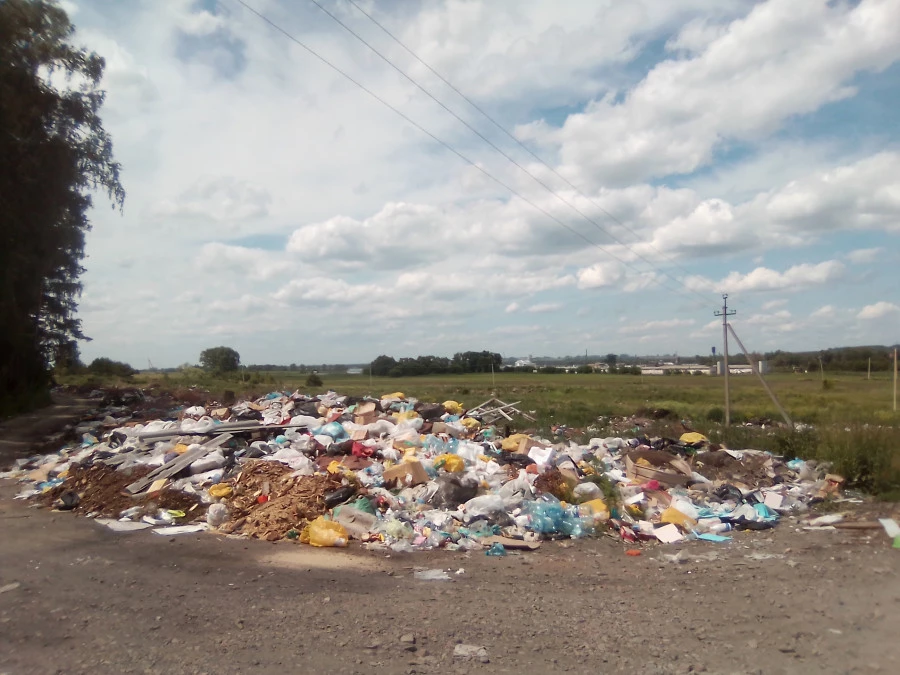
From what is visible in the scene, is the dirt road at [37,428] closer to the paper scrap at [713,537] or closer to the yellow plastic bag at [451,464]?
the yellow plastic bag at [451,464]

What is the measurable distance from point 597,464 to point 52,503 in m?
7.04

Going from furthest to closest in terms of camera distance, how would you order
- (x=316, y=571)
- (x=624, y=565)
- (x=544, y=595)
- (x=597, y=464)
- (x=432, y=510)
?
(x=597, y=464) < (x=432, y=510) < (x=624, y=565) < (x=316, y=571) < (x=544, y=595)

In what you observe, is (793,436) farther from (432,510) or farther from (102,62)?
(102,62)

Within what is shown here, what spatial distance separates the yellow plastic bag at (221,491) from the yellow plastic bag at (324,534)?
1610 mm

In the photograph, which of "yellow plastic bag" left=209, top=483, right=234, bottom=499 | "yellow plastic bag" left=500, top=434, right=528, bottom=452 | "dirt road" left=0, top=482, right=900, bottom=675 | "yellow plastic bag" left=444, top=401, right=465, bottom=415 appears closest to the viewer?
"dirt road" left=0, top=482, right=900, bottom=675

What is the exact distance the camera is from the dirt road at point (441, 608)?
3.71m

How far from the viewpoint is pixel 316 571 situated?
222 inches

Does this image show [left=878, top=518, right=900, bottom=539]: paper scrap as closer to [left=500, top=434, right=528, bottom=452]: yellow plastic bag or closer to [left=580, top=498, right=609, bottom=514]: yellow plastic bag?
[left=580, top=498, right=609, bottom=514]: yellow plastic bag

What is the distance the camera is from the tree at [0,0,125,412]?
13.8m

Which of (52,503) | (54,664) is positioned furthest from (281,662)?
(52,503)

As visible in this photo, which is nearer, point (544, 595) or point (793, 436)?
point (544, 595)

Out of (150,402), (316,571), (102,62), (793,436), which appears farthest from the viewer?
(150,402)

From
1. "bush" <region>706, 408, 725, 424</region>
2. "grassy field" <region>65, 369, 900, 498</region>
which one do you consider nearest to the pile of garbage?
"grassy field" <region>65, 369, 900, 498</region>

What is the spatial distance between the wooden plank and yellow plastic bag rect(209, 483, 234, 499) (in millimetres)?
994
